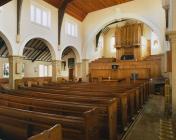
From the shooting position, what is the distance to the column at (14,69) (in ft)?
33.0

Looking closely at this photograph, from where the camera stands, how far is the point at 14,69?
1024cm

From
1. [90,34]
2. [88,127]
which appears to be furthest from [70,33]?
[88,127]

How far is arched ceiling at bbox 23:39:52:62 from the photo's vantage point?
15952 millimetres

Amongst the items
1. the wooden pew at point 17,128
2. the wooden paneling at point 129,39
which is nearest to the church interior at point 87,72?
the wooden pew at point 17,128

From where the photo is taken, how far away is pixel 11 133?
2.71m

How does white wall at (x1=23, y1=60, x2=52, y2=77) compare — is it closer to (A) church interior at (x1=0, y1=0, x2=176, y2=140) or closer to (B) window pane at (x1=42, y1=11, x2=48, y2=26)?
(A) church interior at (x1=0, y1=0, x2=176, y2=140)

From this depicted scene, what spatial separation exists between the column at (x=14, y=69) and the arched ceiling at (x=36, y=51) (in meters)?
5.40

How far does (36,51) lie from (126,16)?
9.67m

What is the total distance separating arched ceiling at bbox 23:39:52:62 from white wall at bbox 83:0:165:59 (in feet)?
14.3

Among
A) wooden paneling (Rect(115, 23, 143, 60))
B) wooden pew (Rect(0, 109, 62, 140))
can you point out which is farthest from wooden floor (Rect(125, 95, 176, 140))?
wooden paneling (Rect(115, 23, 143, 60))

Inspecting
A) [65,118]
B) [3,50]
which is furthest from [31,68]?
[65,118]

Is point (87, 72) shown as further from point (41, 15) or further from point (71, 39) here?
point (41, 15)

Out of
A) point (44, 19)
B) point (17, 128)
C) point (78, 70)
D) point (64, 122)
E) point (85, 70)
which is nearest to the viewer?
point (64, 122)

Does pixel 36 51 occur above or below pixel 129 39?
below
